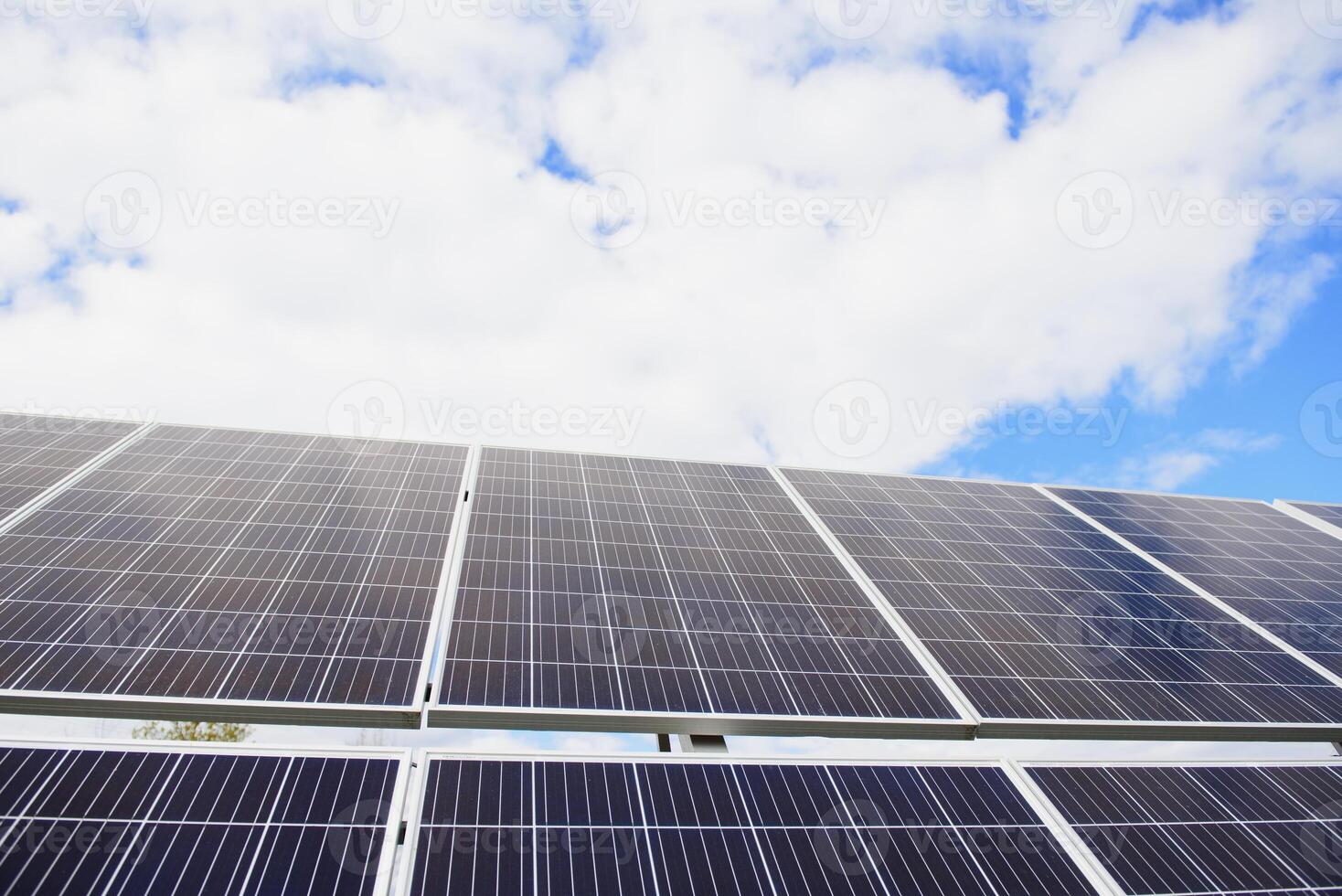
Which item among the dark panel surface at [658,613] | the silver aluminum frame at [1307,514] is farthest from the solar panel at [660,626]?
the silver aluminum frame at [1307,514]

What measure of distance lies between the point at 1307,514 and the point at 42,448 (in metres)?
35.8

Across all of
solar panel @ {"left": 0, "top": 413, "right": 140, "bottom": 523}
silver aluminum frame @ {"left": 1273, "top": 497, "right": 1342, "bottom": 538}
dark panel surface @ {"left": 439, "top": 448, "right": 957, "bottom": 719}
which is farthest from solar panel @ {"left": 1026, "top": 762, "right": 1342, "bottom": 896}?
solar panel @ {"left": 0, "top": 413, "right": 140, "bottom": 523}

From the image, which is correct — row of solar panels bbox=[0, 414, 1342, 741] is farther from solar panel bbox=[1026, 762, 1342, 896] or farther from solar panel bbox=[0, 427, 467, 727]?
solar panel bbox=[1026, 762, 1342, 896]

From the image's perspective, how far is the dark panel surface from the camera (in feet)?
35.7

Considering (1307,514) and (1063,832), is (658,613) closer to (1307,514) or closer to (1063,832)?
(1063,832)

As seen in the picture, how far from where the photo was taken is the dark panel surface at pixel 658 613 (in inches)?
428

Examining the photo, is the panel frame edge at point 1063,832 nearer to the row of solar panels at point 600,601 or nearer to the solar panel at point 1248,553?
the row of solar panels at point 600,601

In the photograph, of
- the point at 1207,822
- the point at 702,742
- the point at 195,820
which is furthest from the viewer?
the point at 702,742

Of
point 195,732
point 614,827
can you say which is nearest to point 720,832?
point 614,827

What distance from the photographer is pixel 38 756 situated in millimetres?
8180

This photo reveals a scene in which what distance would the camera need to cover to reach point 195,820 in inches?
302

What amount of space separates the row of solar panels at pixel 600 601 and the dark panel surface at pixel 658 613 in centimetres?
6

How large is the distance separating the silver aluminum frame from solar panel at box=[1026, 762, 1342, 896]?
14629mm

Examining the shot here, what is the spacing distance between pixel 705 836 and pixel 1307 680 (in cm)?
1291
